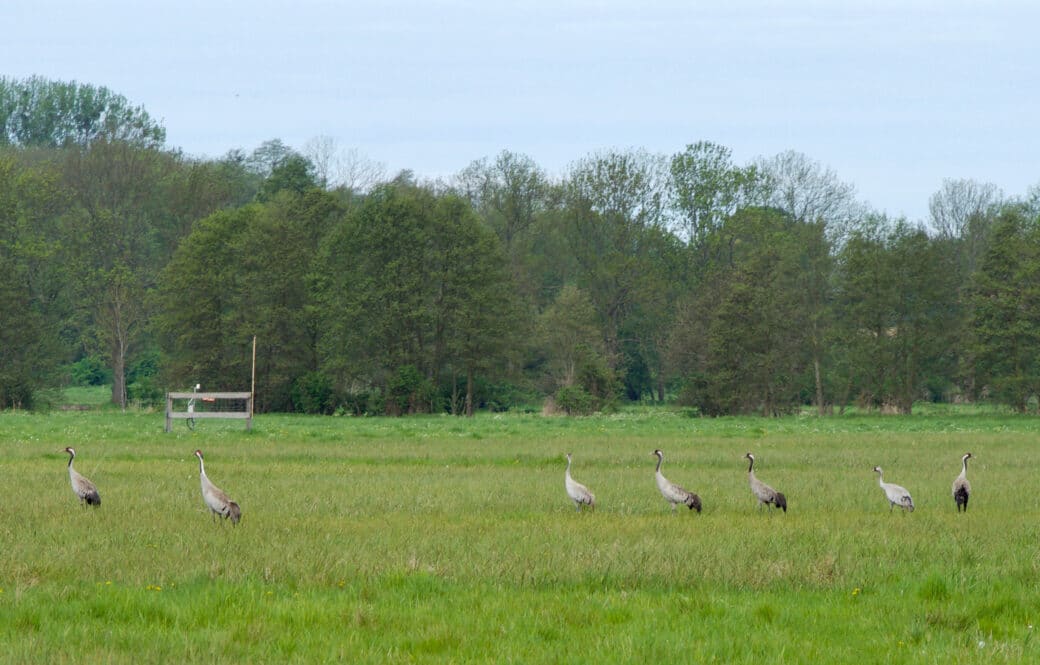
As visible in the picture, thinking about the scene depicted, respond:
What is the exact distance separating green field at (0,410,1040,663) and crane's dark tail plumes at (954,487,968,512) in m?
0.27

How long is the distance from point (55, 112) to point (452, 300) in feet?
200

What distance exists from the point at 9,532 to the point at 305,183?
2887 inches

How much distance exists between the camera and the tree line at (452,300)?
234 feet

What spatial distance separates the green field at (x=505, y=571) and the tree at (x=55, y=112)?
316ft

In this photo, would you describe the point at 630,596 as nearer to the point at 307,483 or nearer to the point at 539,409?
the point at 307,483

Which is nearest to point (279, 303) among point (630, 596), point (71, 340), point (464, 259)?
point (464, 259)

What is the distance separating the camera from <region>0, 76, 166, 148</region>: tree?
113438mm

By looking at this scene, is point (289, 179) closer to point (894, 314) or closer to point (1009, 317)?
point (894, 314)

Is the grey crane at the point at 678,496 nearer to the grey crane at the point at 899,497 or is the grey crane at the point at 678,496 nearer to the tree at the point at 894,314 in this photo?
the grey crane at the point at 899,497

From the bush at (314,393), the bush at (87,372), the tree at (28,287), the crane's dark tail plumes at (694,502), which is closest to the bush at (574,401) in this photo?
the bush at (314,393)

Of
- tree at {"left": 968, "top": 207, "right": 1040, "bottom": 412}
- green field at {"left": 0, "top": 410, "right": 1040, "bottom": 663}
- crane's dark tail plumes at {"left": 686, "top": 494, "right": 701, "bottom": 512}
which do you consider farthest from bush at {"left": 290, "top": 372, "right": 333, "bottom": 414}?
crane's dark tail plumes at {"left": 686, "top": 494, "right": 701, "bottom": 512}

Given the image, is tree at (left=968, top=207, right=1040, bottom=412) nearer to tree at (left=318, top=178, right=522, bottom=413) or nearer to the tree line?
the tree line

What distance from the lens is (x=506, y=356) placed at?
239 feet

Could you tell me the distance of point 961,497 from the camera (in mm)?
19516
